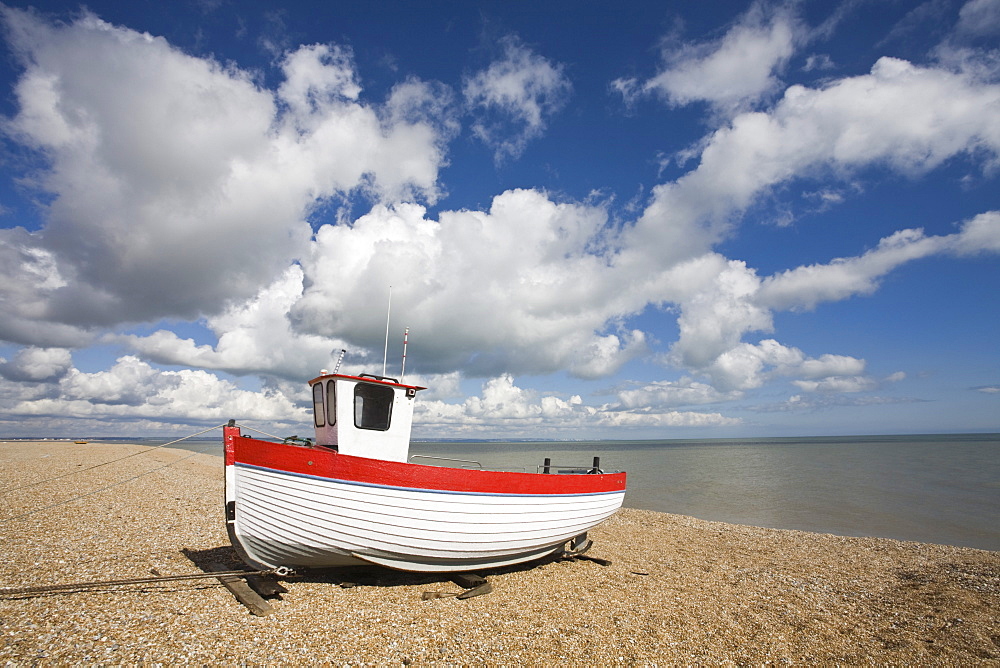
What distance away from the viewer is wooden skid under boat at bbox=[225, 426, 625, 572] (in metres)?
7.17

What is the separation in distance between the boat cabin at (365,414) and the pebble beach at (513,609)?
2281 mm

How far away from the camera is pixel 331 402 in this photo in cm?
856

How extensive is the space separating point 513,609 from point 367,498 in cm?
292

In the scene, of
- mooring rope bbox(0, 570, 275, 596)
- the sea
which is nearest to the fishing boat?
mooring rope bbox(0, 570, 275, 596)

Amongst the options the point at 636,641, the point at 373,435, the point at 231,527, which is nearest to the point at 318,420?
the point at 373,435

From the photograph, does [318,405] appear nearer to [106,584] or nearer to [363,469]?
[363,469]

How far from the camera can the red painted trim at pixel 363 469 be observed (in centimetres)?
713

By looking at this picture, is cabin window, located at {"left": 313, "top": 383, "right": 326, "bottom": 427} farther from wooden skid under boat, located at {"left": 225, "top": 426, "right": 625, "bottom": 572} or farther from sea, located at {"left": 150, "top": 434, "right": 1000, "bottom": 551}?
sea, located at {"left": 150, "top": 434, "right": 1000, "bottom": 551}

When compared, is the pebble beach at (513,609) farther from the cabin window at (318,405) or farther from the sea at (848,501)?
the sea at (848,501)

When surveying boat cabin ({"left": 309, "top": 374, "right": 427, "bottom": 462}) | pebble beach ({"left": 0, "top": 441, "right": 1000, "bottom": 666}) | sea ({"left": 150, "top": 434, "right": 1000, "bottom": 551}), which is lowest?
sea ({"left": 150, "top": 434, "right": 1000, "bottom": 551})

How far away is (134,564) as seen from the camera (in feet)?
28.9

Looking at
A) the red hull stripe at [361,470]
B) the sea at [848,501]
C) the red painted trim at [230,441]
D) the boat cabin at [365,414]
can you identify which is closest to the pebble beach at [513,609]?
the red hull stripe at [361,470]

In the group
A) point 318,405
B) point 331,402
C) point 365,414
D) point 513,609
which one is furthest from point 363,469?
point 513,609

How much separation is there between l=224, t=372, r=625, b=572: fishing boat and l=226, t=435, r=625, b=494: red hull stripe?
2 centimetres
